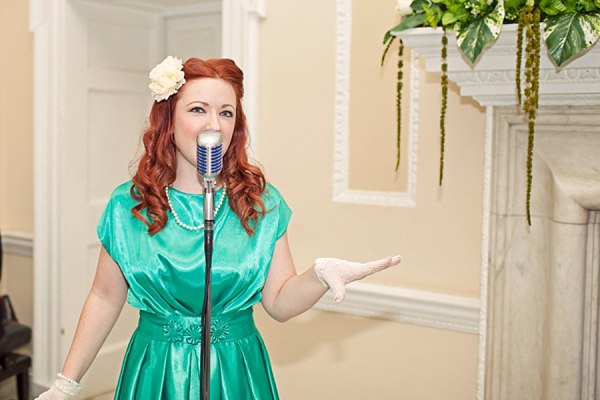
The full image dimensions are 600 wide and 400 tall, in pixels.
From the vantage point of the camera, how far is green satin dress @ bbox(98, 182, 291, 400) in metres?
1.73

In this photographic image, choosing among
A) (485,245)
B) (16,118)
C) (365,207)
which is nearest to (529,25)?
(485,245)

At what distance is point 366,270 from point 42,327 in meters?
2.89

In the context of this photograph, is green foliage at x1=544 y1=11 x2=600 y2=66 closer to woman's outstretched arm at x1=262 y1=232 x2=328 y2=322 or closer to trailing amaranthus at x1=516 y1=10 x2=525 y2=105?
trailing amaranthus at x1=516 y1=10 x2=525 y2=105

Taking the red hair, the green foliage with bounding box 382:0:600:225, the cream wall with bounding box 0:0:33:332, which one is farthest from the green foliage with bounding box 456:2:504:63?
the cream wall with bounding box 0:0:33:332

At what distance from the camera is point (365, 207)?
8.88 feet

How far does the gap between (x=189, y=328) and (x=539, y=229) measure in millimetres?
1263

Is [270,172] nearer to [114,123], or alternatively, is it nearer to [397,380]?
[397,380]

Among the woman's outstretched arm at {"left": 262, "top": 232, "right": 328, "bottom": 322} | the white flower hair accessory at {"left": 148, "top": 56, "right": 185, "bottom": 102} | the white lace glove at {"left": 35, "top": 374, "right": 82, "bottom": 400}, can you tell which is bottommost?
the white lace glove at {"left": 35, "top": 374, "right": 82, "bottom": 400}

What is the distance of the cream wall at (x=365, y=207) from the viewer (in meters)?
2.52

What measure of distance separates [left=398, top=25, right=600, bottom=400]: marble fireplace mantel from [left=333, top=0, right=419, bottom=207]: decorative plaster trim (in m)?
0.33

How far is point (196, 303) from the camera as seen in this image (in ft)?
5.73

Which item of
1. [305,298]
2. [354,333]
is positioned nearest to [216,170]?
[305,298]

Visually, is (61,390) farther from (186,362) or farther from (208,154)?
(208,154)

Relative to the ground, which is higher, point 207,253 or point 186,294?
point 207,253
